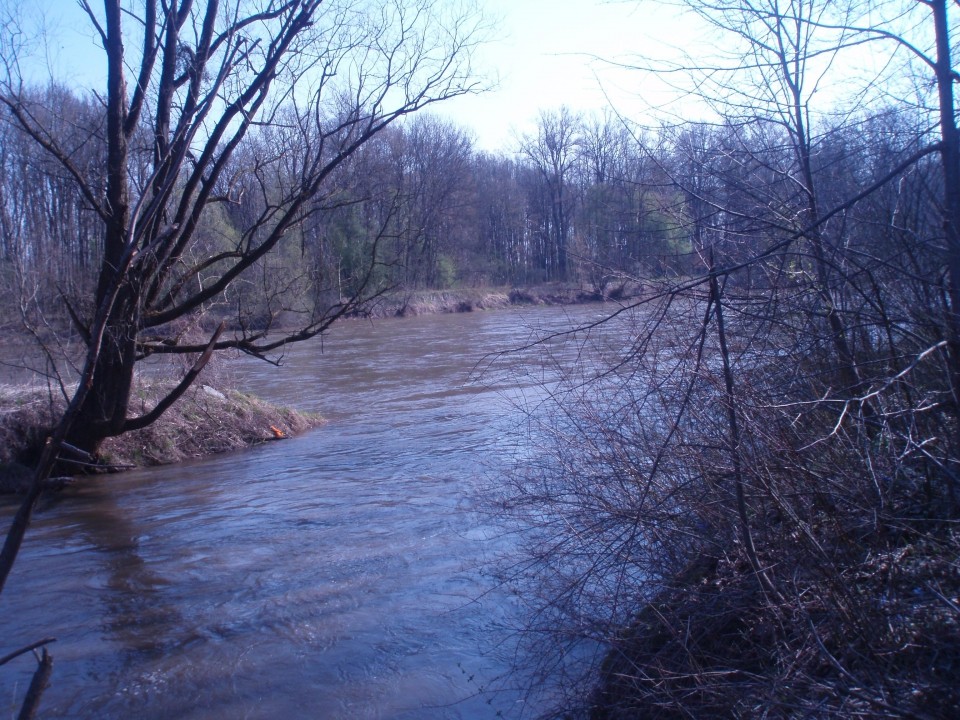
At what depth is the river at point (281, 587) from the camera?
5.59 meters

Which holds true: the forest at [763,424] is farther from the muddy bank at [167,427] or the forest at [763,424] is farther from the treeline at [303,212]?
the muddy bank at [167,427]

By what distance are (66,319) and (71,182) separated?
359cm

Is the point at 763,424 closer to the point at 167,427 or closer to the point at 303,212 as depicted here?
the point at 303,212

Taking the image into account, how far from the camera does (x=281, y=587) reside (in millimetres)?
7441

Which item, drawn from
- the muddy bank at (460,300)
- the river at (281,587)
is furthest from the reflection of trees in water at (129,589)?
the muddy bank at (460,300)

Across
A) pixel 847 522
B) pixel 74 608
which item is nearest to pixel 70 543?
pixel 74 608

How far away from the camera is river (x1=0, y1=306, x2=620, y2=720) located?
559 centimetres

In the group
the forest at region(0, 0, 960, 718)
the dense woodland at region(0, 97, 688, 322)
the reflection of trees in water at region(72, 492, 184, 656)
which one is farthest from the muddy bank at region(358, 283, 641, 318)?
the forest at region(0, 0, 960, 718)

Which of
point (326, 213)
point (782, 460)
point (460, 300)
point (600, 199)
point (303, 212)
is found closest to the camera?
point (782, 460)

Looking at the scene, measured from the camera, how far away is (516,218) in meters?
55.7

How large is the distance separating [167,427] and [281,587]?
23.5 feet

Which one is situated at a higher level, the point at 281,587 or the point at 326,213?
the point at 326,213

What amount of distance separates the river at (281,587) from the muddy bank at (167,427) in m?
0.53

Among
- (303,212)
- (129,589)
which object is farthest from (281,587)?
(303,212)
